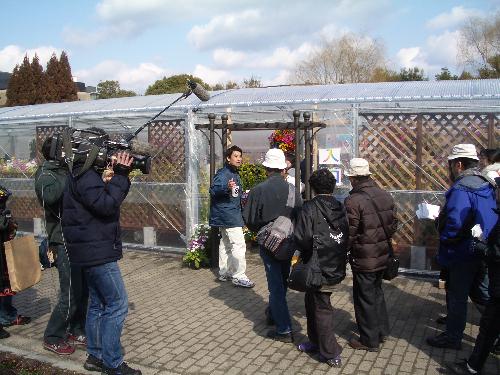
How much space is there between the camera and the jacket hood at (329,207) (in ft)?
13.4

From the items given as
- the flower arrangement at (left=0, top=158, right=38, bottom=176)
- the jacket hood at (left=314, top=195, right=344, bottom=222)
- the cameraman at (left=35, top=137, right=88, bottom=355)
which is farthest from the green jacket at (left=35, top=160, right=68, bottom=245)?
the flower arrangement at (left=0, top=158, right=38, bottom=176)

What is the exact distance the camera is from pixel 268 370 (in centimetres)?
414

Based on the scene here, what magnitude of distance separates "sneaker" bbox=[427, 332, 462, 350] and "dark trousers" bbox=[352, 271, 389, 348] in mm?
495

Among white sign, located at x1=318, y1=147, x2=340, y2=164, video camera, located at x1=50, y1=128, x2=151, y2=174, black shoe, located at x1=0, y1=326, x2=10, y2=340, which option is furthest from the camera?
white sign, located at x1=318, y1=147, x2=340, y2=164

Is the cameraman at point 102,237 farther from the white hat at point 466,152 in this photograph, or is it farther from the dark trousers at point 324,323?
the white hat at point 466,152

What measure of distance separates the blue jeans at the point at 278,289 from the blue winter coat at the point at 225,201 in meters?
1.99

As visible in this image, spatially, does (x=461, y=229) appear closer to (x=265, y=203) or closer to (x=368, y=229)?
(x=368, y=229)

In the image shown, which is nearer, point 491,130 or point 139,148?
point 139,148

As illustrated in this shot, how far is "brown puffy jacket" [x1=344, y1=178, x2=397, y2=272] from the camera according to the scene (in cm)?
426

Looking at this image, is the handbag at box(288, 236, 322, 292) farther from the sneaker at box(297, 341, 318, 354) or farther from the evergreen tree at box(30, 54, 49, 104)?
the evergreen tree at box(30, 54, 49, 104)

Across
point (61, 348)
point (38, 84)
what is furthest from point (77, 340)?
point (38, 84)

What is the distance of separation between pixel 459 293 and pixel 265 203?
6.18 ft

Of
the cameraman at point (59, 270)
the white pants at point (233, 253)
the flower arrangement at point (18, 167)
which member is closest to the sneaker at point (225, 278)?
the white pants at point (233, 253)

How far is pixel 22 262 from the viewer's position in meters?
4.73
